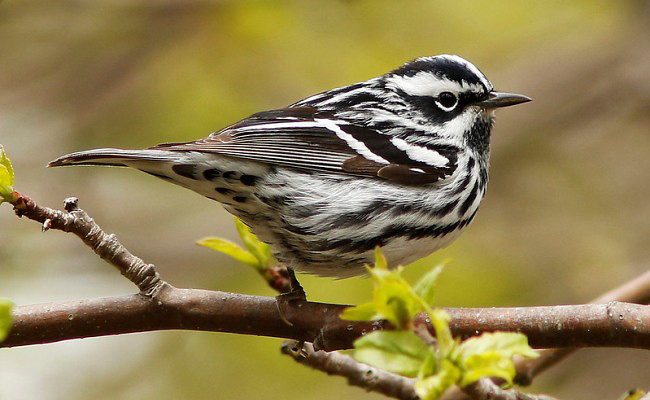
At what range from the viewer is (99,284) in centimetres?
A: 672

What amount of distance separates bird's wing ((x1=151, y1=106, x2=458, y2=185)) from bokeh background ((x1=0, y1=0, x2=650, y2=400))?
1.79m

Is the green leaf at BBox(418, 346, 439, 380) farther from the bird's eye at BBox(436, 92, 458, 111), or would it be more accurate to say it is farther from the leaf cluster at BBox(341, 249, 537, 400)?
the bird's eye at BBox(436, 92, 458, 111)

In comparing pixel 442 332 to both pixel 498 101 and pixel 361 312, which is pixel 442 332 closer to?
pixel 361 312

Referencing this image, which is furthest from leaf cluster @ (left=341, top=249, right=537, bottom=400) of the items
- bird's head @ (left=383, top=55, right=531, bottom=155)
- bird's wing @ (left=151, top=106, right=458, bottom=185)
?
bird's head @ (left=383, top=55, right=531, bottom=155)

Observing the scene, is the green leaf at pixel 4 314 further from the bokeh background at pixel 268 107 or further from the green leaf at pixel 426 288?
the bokeh background at pixel 268 107

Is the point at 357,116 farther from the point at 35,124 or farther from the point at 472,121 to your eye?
the point at 35,124

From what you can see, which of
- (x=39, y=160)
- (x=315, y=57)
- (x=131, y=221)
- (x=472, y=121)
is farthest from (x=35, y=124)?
(x=472, y=121)

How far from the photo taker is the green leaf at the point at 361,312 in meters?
2.21

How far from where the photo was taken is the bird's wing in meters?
4.10

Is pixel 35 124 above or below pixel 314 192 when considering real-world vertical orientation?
above

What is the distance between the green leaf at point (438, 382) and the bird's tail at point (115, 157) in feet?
5.62

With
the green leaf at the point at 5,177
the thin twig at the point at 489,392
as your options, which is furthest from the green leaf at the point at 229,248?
the thin twig at the point at 489,392

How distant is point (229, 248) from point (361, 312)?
1312 millimetres

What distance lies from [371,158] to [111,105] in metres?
2.89
